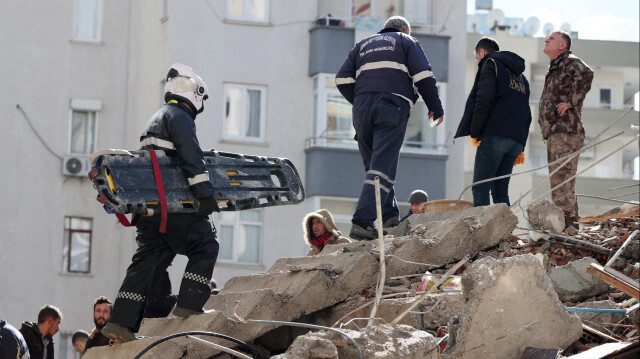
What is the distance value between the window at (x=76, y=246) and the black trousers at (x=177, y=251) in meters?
17.8

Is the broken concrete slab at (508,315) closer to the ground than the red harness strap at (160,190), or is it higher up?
closer to the ground

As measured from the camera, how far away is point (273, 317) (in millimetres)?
8742

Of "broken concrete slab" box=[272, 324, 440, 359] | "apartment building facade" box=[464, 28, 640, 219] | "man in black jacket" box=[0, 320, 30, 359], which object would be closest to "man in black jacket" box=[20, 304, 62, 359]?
"man in black jacket" box=[0, 320, 30, 359]

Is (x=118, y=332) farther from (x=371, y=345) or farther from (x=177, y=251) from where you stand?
(x=371, y=345)

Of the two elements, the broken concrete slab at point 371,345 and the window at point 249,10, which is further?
the window at point 249,10

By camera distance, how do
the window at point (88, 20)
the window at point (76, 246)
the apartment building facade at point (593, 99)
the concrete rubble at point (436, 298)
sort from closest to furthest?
1. the concrete rubble at point (436, 298)
2. the window at point (76, 246)
3. the window at point (88, 20)
4. the apartment building facade at point (593, 99)

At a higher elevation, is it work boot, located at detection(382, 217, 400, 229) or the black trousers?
work boot, located at detection(382, 217, 400, 229)

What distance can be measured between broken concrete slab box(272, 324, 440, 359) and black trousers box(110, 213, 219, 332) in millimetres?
1798

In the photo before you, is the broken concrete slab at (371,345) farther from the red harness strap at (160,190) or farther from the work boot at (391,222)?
the work boot at (391,222)

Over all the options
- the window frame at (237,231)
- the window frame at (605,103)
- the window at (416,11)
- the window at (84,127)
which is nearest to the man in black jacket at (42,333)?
the window frame at (237,231)

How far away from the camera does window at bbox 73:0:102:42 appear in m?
26.8

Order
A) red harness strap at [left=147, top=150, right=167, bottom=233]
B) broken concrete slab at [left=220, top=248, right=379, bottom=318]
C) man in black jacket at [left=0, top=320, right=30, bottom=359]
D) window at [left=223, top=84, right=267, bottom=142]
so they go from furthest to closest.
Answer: window at [left=223, top=84, right=267, bottom=142] < man in black jacket at [left=0, top=320, right=30, bottom=359] < broken concrete slab at [left=220, top=248, right=379, bottom=318] < red harness strap at [left=147, top=150, right=167, bottom=233]

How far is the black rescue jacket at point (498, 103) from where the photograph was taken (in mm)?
10930

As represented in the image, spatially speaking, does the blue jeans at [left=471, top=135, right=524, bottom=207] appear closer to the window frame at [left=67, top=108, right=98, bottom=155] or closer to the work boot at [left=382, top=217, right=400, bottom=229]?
the work boot at [left=382, top=217, right=400, bottom=229]
